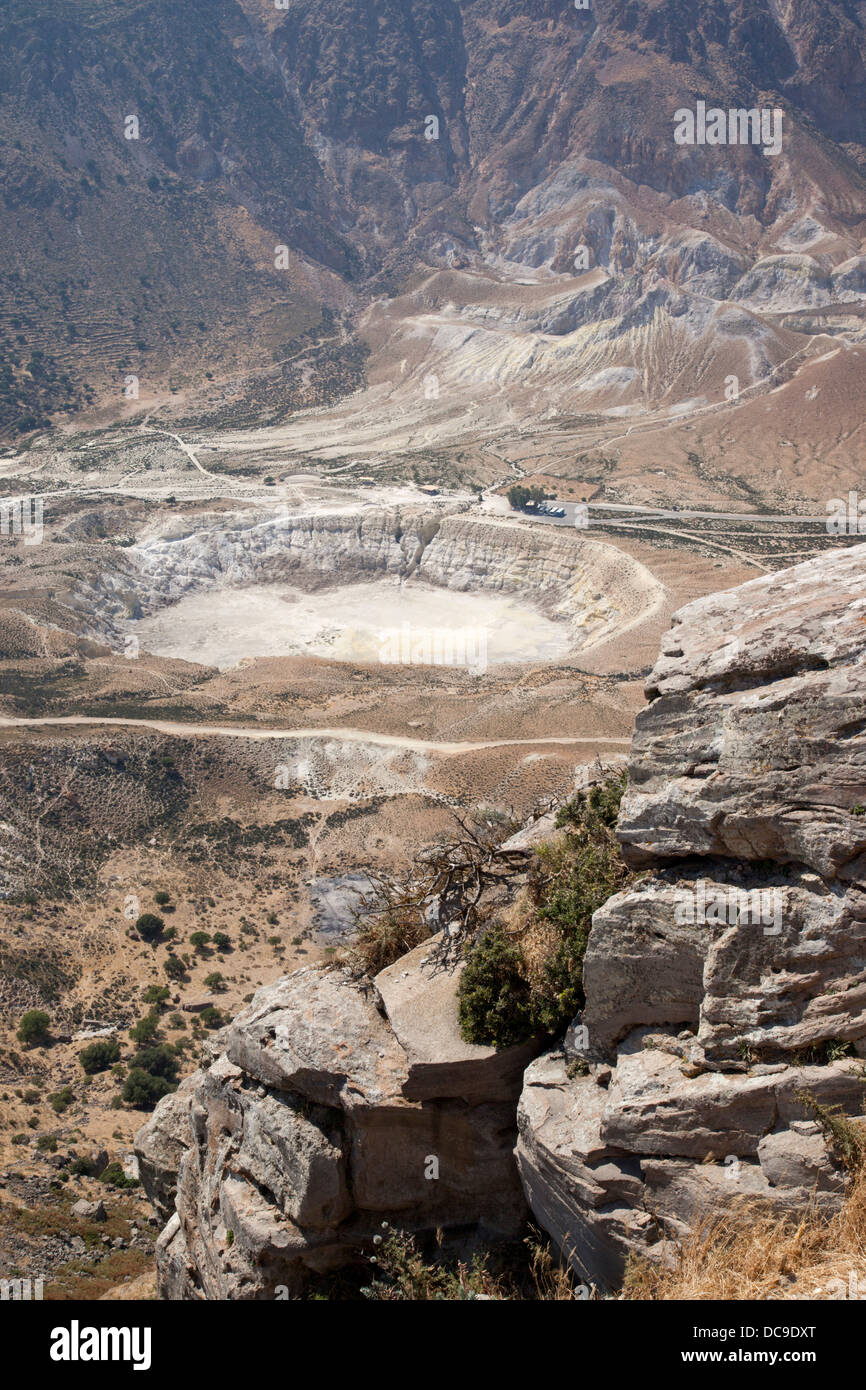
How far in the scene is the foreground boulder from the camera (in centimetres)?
1220

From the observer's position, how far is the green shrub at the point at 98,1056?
3002 centimetres

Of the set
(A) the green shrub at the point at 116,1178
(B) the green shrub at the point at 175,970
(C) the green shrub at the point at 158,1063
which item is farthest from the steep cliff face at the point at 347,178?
(A) the green shrub at the point at 116,1178

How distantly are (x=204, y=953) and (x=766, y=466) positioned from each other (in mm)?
79684

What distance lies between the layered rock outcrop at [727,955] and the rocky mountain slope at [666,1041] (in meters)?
0.02

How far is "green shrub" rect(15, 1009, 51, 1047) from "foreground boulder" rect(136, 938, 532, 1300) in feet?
62.4

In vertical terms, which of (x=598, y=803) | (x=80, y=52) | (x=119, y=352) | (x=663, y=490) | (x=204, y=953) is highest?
(x=80, y=52)

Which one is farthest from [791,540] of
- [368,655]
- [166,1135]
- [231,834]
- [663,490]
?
[166,1135]

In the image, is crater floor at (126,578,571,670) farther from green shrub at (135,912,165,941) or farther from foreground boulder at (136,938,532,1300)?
foreground boulder at (136,938,532,1300)

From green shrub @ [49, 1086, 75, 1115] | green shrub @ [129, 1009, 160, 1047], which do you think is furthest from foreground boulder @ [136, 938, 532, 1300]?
green shrub @ [129, 1009, 160, 1047]

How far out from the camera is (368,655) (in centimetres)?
6856

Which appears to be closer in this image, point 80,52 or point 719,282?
point 719,282

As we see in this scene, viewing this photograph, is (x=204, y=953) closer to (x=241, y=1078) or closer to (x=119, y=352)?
(x=241, y=1078)

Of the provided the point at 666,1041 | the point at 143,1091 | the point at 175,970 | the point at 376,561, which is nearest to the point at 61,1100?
the point at 143,1091

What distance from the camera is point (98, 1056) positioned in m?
30.2
